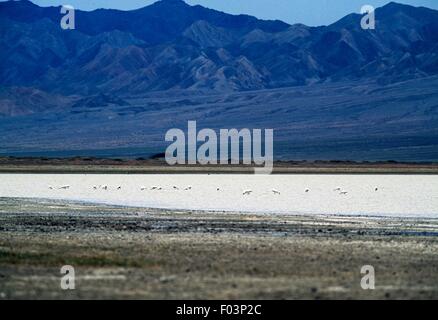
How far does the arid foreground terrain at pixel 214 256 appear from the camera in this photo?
13.6 metres

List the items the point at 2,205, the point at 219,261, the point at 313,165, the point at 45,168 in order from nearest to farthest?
the point at 219,261 < the point at 2,205 < the point at 45,168 < the point at 313,165

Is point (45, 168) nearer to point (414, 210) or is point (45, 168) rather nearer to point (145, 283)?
point (414, 210)

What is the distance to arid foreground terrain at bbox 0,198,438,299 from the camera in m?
13.6

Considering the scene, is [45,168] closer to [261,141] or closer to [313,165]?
[313,165]

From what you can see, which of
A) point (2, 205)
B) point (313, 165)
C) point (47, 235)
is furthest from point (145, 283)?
point (313, 165)

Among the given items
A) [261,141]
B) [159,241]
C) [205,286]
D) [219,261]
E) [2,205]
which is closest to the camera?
[205,286]

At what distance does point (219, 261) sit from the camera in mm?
16484

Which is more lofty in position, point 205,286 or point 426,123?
point 426,123

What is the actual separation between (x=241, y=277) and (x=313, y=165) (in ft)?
282

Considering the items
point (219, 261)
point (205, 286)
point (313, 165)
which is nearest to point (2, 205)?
point (219, 261)

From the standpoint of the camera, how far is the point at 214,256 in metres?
17.3
